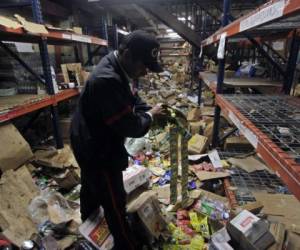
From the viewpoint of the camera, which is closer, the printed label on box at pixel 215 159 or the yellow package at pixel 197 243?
the yellow package at pixel 197 243

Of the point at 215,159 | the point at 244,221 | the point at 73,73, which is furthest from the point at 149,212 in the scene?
the point at 73,73

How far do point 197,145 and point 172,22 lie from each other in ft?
9.12

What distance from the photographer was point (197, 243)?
1.79 meters

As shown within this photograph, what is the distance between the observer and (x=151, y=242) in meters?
1.77

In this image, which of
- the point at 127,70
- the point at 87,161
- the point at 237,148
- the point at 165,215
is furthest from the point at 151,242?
the point at 237,148

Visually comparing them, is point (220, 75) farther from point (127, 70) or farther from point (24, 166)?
point (24, 166)

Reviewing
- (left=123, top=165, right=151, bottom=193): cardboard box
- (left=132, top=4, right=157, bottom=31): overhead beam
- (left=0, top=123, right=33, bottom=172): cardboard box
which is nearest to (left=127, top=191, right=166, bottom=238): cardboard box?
(left=123, top=165, right=151, bottom=193): cardboard box

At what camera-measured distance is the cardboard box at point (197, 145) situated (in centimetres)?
303

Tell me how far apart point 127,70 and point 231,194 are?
1407mm

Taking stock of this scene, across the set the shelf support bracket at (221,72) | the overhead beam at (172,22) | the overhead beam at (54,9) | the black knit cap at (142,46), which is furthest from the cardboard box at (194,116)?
the overhead beam at (54,9)

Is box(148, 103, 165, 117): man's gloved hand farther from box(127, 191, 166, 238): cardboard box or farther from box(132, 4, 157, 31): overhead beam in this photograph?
box(132, 4, 157, 31): overhead beam

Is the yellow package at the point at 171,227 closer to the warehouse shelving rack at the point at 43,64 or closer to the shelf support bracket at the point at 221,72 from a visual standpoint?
the shelf support bracket at the point at 221,72

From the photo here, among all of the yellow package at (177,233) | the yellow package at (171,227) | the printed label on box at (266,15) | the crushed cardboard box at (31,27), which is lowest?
the yellow package at (177,233)

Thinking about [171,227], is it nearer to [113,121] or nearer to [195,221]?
[195,221]
